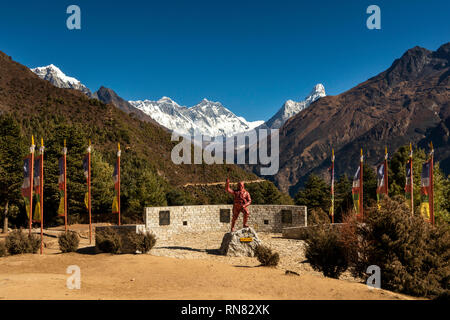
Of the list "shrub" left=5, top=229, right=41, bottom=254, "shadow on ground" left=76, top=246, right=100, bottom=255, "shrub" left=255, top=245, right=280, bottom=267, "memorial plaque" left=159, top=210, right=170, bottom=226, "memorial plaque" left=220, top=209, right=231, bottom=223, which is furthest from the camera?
"memorial plaque" left=220, top=209, right=231, bottom=223

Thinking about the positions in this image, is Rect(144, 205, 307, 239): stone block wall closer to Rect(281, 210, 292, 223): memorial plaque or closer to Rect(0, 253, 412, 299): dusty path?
Rect(281, 210, 292, 223): memorial plaque

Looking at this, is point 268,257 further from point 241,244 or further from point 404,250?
point 404,250

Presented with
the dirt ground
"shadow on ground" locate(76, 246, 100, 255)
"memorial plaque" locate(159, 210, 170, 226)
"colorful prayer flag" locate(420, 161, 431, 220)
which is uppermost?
"colorful prayer flag" locate(420, 161, 431, 220)

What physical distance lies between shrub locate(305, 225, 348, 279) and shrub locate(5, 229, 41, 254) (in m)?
13.4

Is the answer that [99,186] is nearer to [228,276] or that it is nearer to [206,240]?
[206,240]

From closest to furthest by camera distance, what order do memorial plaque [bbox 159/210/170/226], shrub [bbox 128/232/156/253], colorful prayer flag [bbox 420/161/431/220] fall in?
shrub [bbox 128/232/156/253] → colorful prayer flag [bbox 420/161/431/220] → memorial plaque [bbox 159/210/170/226]

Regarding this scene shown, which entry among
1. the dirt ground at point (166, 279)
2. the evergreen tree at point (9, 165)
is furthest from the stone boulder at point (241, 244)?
the evergreen tree at point (9, 165)

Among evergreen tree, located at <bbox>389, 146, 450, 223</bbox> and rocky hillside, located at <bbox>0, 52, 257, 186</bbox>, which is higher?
rocky hillside, located at <bbox>0, 52, 257, 186</bbox>

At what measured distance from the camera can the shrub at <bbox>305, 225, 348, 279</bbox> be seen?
12.3m

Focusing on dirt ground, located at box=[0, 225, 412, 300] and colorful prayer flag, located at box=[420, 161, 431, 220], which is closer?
dirt ground, located at box=[0, 225, 412, 300]

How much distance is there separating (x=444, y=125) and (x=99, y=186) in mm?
209334

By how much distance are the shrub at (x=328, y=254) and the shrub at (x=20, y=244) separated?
1342 centimetres

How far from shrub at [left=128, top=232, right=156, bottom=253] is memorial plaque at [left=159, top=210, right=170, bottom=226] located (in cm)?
695

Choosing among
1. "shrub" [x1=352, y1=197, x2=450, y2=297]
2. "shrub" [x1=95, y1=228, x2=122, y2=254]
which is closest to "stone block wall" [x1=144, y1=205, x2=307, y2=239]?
"shrub" [x1=95, y1=228, x2=122, y2=254]
